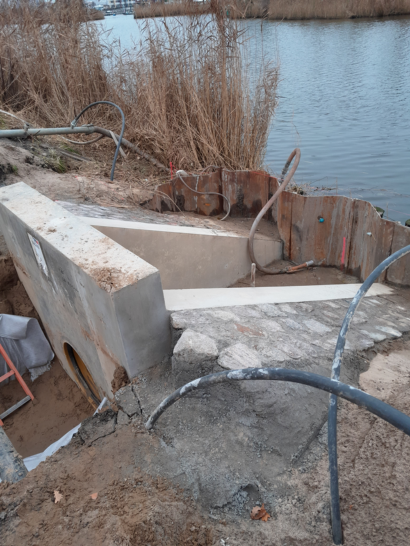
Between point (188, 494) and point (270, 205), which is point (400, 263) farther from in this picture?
point (188, 494)

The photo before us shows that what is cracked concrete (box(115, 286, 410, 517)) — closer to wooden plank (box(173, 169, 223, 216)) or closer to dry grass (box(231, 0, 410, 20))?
wooden plank (box(173, 169, 223, 216))

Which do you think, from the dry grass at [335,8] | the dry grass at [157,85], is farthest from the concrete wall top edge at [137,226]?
the dry grass at [335,8]

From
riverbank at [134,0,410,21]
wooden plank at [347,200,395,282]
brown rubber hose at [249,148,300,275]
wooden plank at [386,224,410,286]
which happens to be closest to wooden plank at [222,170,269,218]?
brown rubber hose at [249,148,300,275]

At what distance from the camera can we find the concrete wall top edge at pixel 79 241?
2.14m

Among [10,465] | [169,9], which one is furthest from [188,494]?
[169,9]

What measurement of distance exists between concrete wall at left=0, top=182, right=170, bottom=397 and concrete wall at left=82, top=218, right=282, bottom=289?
0.52 meters

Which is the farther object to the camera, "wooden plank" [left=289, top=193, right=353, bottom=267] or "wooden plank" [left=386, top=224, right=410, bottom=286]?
"wooden plank" [left=289, top=193, right=353, bottom=267]

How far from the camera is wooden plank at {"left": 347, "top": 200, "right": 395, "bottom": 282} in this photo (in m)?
3.65

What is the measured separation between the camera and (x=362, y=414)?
1.93 metres

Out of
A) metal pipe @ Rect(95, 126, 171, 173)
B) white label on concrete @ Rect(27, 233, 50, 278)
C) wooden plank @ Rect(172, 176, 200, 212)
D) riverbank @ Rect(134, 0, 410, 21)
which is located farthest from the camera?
riverbank @ Rect(134, 0, 410, 21)

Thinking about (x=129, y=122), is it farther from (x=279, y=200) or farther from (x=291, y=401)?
(x=291, y=401)

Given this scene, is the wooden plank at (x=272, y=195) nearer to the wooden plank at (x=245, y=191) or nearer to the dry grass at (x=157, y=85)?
the wooden plank at (x=245, y=191)

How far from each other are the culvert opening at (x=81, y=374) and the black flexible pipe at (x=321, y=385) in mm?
2187

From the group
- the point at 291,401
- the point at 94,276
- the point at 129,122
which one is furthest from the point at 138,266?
the point at 129,122
